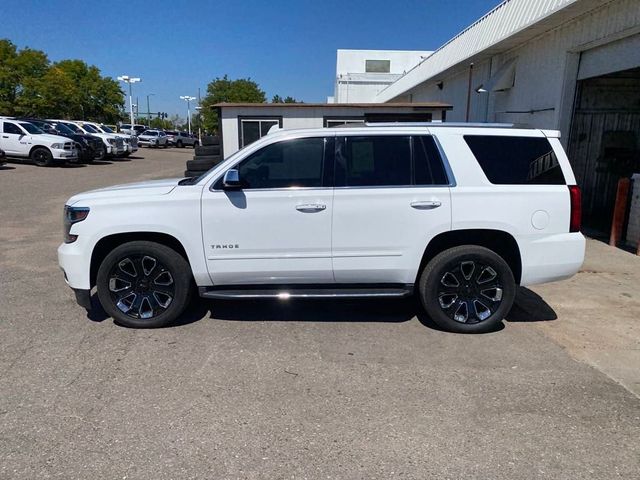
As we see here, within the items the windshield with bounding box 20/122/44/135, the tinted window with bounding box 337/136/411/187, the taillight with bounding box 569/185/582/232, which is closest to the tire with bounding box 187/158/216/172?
the tinted window with bounding box 337/136/411/187

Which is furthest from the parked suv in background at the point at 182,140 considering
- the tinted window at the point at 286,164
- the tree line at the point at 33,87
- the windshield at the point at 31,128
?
the tinted window at the point at 286,164

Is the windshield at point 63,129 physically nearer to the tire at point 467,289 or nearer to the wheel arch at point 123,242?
the wheel arch at point 123,242

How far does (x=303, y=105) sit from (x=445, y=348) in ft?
36.0

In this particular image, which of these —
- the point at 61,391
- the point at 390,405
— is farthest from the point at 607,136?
the point at 61,391

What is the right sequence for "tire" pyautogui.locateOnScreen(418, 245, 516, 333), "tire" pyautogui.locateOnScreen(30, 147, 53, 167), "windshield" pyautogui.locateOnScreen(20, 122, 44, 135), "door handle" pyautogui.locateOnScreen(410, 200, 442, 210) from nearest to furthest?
→ 1. "door handle" pyautogui.locateOnScreen(410, 200, 442, 210)
2. "tire" pyautogui.locateOnScreen(418, 245, 516, 333)
3. "tire" pyautogui.locateOnScreen(30, 147, 53, 167)
4. "windshield" pyautogui.locateOnScreen(20, 122, 44, 135)

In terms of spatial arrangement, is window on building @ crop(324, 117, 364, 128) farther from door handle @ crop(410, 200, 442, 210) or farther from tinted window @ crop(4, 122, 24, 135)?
tinted window @ crop(4, 122, 24, 135)

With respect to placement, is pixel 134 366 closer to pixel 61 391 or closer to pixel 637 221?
pixel 61 391

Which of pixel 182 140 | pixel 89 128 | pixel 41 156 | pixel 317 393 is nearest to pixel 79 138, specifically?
pixel 41 156

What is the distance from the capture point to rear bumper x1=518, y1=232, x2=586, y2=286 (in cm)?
423

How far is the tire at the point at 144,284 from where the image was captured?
13.9ft

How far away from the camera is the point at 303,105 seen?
13.7 meters

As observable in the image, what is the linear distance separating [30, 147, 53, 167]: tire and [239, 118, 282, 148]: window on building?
1161 cm

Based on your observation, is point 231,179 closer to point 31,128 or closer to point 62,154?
point 62,154

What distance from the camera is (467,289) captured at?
4.35 m
